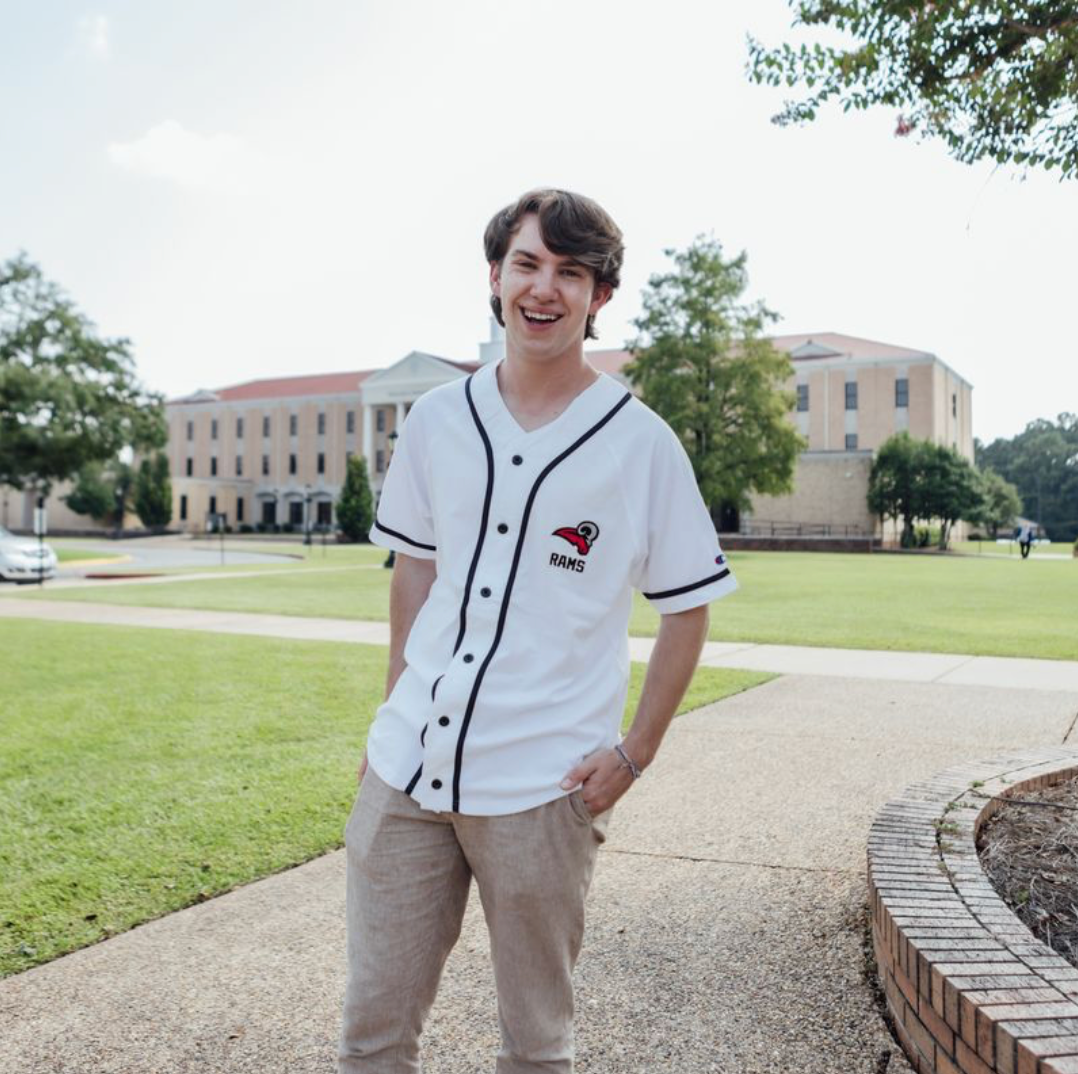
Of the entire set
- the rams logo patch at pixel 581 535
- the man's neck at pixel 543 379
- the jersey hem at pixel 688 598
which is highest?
the man's neck at pixel 543 379

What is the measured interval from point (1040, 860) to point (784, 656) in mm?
7601

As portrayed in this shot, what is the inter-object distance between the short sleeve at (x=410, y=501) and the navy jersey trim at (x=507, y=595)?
27 cm

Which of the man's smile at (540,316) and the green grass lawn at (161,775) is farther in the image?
the green grass lawn at (161,775)

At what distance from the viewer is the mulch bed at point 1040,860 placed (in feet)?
10.7

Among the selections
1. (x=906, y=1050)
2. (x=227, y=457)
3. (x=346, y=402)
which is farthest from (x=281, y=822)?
(x=227, y=457)

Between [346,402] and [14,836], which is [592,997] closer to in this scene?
[14,836]

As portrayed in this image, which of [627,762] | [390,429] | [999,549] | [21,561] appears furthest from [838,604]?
[390,429]

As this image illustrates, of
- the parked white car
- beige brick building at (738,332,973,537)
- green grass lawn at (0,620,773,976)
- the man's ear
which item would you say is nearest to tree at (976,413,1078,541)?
beige brick building at (738,332,973,537)

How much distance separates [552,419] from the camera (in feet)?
7.00

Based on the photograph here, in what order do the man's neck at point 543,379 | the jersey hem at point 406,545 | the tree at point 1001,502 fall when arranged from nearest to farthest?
the man's neck at point 543,379 < the jersey hem at point 406,545 < the tree at point 1001,502

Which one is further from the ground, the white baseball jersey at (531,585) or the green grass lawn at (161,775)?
the white baseball jersey at (531,585)

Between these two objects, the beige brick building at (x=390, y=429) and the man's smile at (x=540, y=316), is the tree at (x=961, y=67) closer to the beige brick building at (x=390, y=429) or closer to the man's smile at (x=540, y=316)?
the man's smile at (x=540, y=316)

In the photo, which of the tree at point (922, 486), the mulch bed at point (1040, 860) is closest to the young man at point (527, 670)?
the mulch bed at point (1040, 860)

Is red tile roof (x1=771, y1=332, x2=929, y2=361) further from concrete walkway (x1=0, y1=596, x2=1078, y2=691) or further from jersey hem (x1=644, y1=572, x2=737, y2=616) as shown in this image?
jersey hem (x1=644, y1=572, x2=737, y2=616)
